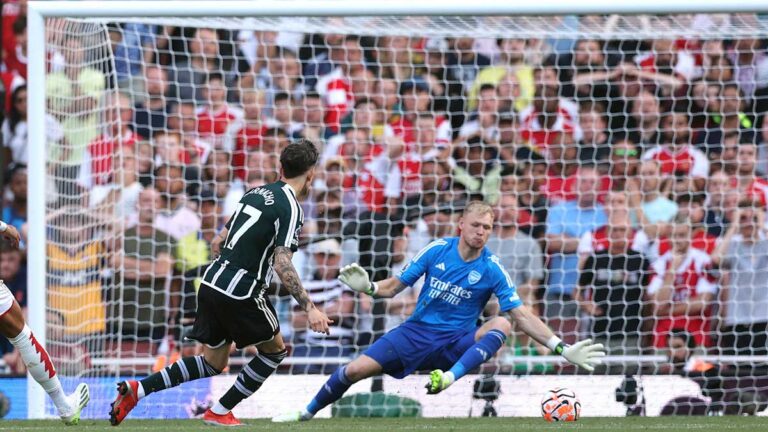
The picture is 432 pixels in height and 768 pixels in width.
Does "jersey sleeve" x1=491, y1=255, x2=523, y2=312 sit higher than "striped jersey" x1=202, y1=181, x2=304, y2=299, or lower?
lower

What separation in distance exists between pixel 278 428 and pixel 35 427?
1604 millimetres

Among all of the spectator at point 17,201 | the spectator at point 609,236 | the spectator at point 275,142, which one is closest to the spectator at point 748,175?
the spectator at point 609,236

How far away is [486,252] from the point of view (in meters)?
8.41

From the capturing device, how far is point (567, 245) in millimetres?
11203

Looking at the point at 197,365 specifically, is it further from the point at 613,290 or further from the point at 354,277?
the point at 613,290

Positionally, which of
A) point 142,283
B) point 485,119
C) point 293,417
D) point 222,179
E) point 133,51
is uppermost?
point 133,51

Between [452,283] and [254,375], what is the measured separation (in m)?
1.58

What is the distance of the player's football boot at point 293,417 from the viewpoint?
8305 millimetres

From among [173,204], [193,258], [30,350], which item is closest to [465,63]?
Answer: [173,204]

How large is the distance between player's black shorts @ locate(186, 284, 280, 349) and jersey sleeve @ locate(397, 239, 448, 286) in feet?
4.15

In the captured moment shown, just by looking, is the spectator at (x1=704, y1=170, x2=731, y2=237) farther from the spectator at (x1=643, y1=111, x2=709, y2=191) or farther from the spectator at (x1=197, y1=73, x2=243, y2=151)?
the spectator at (x1=197, y1=73, x2=243, y2=151)

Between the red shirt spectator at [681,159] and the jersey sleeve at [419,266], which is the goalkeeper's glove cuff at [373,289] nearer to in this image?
the jersey sleeve at [419,266]

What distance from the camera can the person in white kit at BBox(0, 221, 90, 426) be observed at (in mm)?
7121

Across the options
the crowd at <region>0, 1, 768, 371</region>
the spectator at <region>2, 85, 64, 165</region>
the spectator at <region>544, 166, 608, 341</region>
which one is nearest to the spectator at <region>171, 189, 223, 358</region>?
the crowd at <region>0, 1, 768, 371</region>
